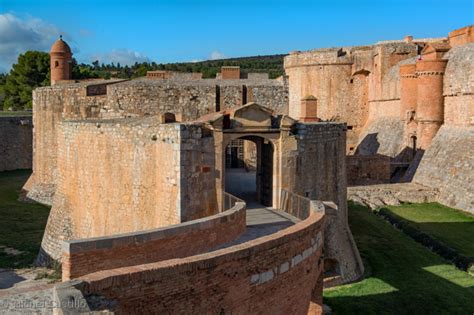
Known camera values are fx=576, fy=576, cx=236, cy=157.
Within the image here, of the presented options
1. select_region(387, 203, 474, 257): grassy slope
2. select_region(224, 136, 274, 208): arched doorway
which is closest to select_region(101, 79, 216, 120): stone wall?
select_region(224, 136, 274, 208): arched doorway

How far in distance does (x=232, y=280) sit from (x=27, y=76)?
46.7m

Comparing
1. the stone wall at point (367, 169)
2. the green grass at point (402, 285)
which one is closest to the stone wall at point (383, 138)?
the stone wall at point (367, 169)

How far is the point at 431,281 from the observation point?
1520 centimetres

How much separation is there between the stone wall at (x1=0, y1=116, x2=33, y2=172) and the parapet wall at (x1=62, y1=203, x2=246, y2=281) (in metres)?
30.4

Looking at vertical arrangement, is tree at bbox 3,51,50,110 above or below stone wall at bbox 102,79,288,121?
above

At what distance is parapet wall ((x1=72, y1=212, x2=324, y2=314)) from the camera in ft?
24.0

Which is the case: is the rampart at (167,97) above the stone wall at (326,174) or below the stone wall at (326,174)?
above

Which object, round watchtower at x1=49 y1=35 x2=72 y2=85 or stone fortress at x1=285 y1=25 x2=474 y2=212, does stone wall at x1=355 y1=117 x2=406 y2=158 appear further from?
round watchtower at x1=49 y1=35 x2=72 y2=85

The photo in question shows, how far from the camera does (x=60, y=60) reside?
103 ft

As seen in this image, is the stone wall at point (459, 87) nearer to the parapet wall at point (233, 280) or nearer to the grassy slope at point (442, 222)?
the grassy slope at point (442, 222)

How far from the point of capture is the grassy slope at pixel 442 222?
1878cm

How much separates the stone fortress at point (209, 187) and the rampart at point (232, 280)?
0.07 feet

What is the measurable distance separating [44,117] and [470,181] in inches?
717

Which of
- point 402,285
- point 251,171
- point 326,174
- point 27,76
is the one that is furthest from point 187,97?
point 27,76
